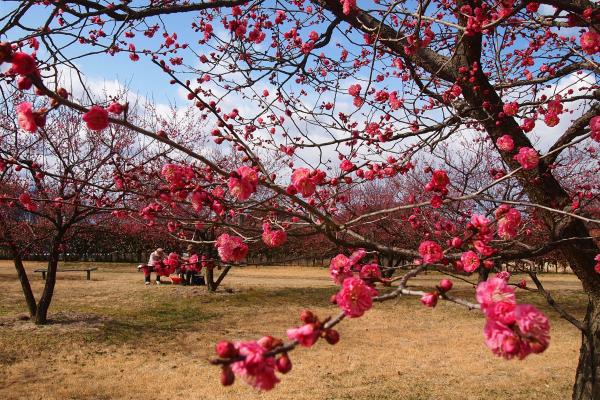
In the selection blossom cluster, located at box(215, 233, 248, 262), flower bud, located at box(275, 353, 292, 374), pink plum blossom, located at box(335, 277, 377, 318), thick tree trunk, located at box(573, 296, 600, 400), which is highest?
blossom cluster, located at box(215, 233, 248, 262)

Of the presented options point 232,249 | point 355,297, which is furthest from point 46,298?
point 355,297

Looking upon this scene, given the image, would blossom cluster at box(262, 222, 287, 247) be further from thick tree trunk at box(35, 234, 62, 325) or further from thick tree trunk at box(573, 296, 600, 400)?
thick tree trunk at box(35, 234, 62, 325)

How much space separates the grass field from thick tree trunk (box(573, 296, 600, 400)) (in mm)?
2197

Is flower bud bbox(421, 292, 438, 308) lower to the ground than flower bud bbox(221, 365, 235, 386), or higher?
higher

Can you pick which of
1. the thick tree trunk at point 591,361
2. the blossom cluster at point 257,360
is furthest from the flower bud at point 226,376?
the thick tree trunk at point 591,361

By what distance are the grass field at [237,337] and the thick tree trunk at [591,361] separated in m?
2.20

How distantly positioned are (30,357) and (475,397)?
6221mm

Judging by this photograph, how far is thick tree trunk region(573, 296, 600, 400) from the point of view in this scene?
11.8ft

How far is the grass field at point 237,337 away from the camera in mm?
5805

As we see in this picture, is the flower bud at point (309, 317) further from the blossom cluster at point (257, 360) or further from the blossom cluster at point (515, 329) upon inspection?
the blossom cluster at point (515, 329)

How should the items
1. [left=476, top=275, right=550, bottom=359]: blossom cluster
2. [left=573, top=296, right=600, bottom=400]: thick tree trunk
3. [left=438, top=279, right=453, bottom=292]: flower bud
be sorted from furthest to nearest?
[left=573, top=296, right=600, bottom=400]: thick tree trunk → [left=438, top=279, right=453, bottom=292]: flower bud → [left=476, top=275, right=550, bottom=359]: blossom cluster

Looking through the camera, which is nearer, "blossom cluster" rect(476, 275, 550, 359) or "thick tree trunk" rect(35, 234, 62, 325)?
"blossom cluster" rect(476, 275, 550, 359)

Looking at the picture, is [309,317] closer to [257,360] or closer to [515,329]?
[257,360]

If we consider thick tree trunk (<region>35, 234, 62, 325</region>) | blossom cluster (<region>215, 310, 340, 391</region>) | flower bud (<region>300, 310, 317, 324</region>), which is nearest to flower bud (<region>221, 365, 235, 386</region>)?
blossom cluster (<region>215, 310, 340, 391</region>)
